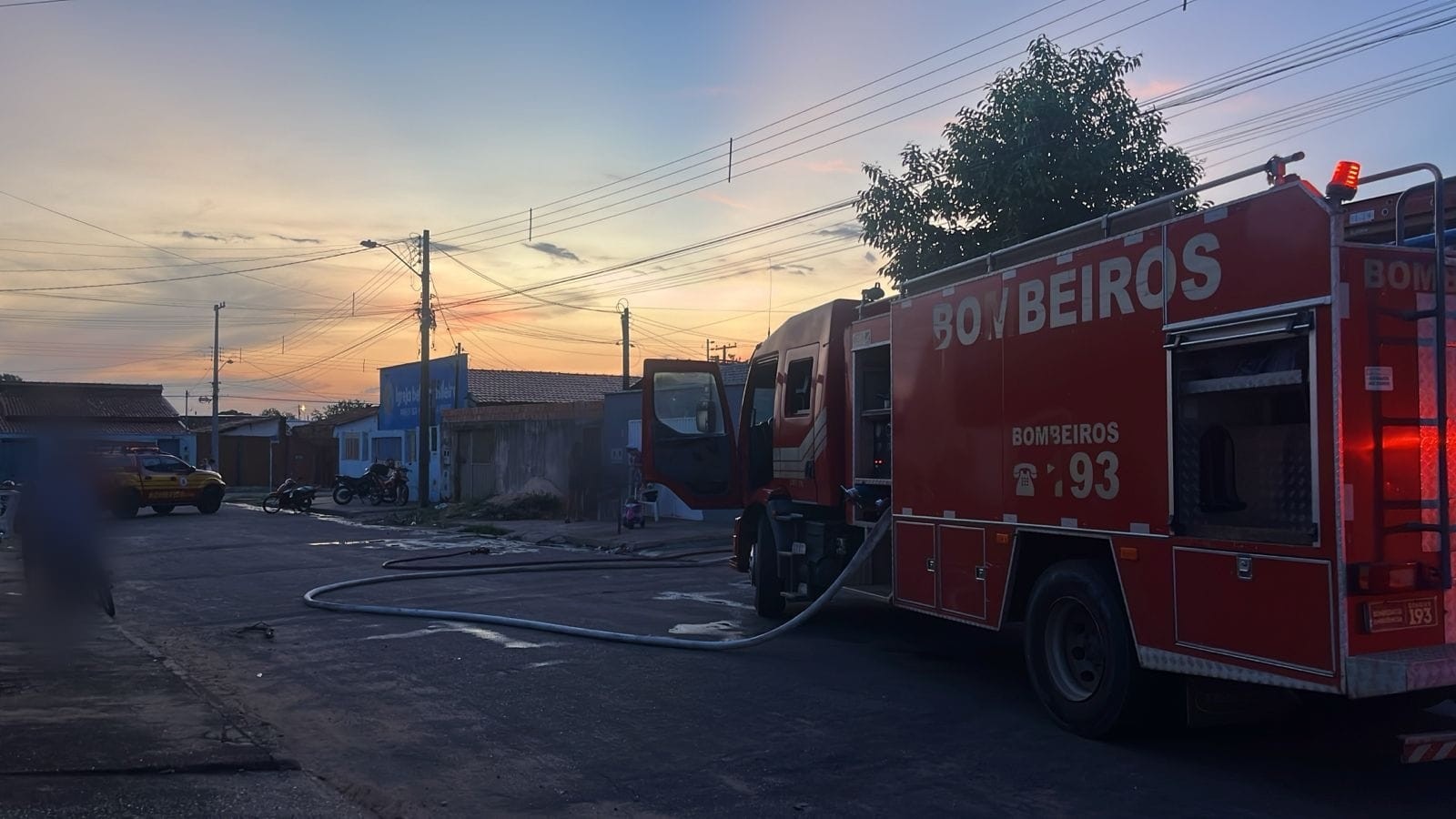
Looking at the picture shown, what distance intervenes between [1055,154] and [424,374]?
76.9 feet

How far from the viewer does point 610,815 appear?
18.6ft

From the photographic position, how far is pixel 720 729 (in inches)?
291

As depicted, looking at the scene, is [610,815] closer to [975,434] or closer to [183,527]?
[975,434]

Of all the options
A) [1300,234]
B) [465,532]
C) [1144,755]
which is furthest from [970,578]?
[465,532]

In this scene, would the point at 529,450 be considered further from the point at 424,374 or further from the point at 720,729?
the point at 720,729

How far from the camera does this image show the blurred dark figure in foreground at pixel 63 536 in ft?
26.3

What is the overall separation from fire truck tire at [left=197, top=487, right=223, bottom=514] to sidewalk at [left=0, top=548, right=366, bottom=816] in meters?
23.6

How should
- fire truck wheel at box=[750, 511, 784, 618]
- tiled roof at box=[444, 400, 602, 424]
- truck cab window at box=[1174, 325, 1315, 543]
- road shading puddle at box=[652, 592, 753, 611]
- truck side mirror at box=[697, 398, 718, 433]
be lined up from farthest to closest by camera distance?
tiled roof at box=[444, 400, 602, 424], truck side mirror at box=[697, 398, 718, 433], road shading puddle at box=[652, 592, 753, 611], fire truck wheel at box=[750, 511, 784, 618], truck cab window at box=[1174, 325, 1315, 543]

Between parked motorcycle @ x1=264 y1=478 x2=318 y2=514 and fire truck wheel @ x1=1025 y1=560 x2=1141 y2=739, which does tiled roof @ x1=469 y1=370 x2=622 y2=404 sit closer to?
parked motorcycle @ x1=264 y1=478 x2=318 y2=514

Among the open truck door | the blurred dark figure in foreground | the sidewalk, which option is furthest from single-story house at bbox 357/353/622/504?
the blurred dark figure in foreground

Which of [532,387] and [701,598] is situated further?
[532,387]

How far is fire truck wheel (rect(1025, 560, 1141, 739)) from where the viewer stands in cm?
667

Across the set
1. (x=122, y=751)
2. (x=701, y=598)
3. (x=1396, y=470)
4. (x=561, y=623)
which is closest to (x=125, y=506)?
(x=122, y=751)

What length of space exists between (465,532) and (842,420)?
1718 centimetres
